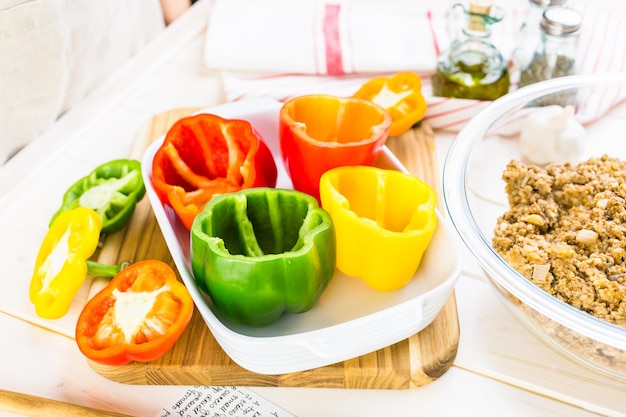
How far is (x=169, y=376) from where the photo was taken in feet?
3.05

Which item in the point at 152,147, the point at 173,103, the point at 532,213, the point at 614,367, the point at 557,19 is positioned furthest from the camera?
the point at 173,103

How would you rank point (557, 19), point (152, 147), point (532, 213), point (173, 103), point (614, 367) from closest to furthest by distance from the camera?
point (614, 367) → point (532, 213) → point (152, 147) → point (557, 19) → point (173, 103)

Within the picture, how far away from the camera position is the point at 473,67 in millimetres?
1377

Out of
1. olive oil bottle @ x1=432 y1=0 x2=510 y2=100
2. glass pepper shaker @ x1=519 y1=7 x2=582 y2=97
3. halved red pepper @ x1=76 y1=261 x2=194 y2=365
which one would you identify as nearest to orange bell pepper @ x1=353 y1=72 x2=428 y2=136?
olive oil bottle @ x1=432 y1=0 x2=510 y2=100

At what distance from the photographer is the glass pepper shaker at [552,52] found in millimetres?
1255

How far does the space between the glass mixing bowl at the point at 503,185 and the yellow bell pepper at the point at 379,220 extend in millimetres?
63

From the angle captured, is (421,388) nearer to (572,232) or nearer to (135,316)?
(572,232)

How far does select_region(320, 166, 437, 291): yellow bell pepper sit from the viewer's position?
92 cm

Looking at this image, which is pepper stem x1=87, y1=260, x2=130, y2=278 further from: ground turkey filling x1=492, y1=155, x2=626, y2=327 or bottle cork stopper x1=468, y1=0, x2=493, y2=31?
bottle cork stopper x1=468, y1=0, x2=493, y2=31

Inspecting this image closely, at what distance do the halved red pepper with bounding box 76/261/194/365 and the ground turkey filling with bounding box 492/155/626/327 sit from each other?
0.47m

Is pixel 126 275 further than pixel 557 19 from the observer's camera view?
No

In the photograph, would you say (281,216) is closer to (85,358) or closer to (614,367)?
(85,358)

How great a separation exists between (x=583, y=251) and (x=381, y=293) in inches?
11.4

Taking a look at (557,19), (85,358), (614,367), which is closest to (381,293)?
(614,367)
